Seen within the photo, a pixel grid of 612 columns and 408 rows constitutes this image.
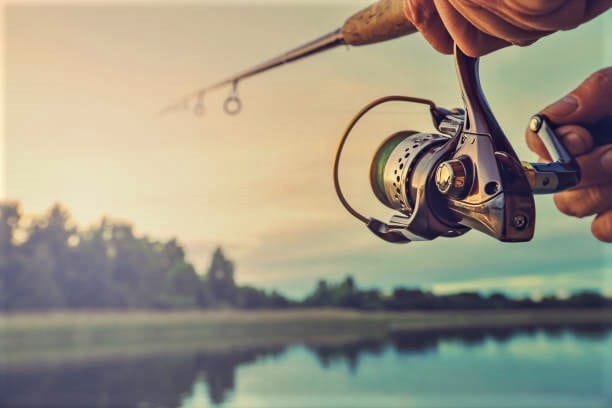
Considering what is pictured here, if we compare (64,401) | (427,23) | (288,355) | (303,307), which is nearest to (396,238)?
(427,23)

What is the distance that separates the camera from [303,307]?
4.91 m

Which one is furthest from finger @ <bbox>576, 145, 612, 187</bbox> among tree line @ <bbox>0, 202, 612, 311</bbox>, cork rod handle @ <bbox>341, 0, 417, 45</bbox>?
tree line @ <bbox>0, 202, 612, 311</bbox>

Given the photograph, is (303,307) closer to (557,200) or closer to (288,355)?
(288,355)

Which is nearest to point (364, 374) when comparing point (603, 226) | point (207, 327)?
point (207, 327)

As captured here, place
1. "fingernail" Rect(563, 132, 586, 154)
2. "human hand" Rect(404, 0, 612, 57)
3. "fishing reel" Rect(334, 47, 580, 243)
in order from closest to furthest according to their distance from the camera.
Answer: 1. "human hand" Rect(404, 0, 612, 57)
2. "fishing reel" Rect(334, 47, 580, 243)
3. "fingernail" Rect(563, 132, 586, 154)

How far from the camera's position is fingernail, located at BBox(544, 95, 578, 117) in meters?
0.80

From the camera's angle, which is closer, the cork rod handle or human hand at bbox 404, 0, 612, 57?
human hand at bbox 404, 0, 612, 57

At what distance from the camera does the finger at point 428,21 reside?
1.98 ft

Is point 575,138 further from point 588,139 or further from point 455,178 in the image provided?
point 455,178

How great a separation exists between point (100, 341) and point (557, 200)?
179 inches

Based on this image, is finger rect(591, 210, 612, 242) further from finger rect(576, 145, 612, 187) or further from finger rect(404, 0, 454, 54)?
finger rect(404, 0, 454, 54)

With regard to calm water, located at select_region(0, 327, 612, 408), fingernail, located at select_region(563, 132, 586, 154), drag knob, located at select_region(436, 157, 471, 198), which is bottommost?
calm water, located at select_region(0, 327, 612, 408)

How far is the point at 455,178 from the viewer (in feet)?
2.04

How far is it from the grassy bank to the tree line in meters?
0.07
